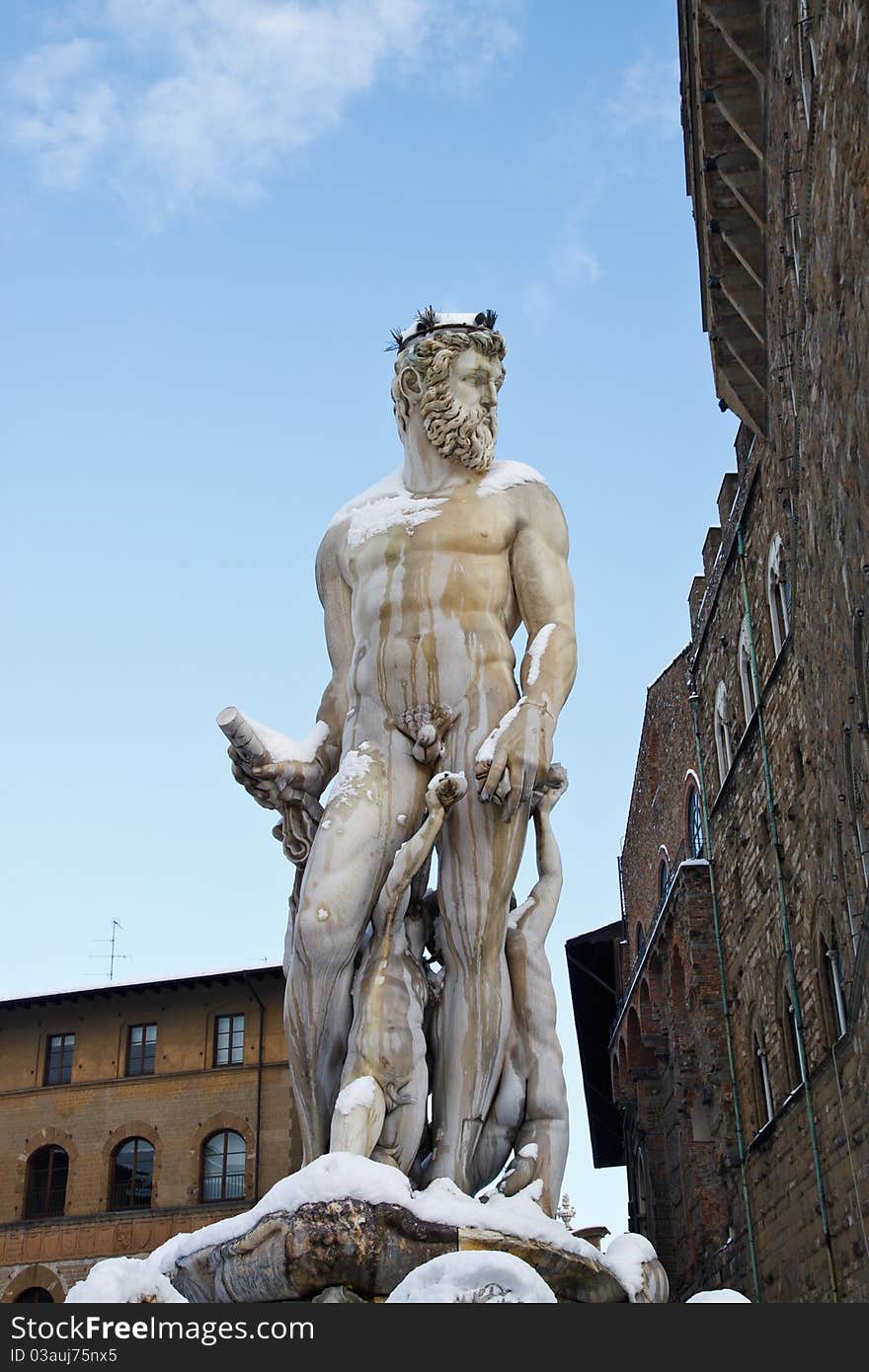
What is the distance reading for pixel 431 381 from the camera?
4.40m

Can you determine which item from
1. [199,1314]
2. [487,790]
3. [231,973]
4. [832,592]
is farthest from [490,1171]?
[231,973]

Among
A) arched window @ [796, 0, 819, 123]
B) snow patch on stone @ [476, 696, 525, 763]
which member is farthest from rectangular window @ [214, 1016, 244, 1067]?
snow patch on stone @ [476, 696, 525, 763]

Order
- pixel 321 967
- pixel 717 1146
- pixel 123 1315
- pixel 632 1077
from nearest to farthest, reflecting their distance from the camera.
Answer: pixel 123 1315, pixel 321 967, pixel 717 1146, pixel 632 1077

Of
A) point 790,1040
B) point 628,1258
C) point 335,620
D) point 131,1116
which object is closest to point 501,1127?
point 628,1258

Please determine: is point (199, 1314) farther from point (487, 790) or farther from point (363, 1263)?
point (487, 790)

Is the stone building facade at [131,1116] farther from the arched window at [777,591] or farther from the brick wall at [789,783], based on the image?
the arched window at [777,591]

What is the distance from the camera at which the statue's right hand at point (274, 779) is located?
416 centimetres

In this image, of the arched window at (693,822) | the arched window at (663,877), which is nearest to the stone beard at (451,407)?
the arched window at (693,822)

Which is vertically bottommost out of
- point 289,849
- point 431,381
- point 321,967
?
point 321,967

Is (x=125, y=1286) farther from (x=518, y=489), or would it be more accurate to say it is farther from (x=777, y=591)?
(x=777, y=591)

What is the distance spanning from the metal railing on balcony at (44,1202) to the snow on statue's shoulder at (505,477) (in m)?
28.7

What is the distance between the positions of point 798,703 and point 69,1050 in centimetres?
2097

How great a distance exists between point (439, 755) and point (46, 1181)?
95.8 ft

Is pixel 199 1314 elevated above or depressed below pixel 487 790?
below
